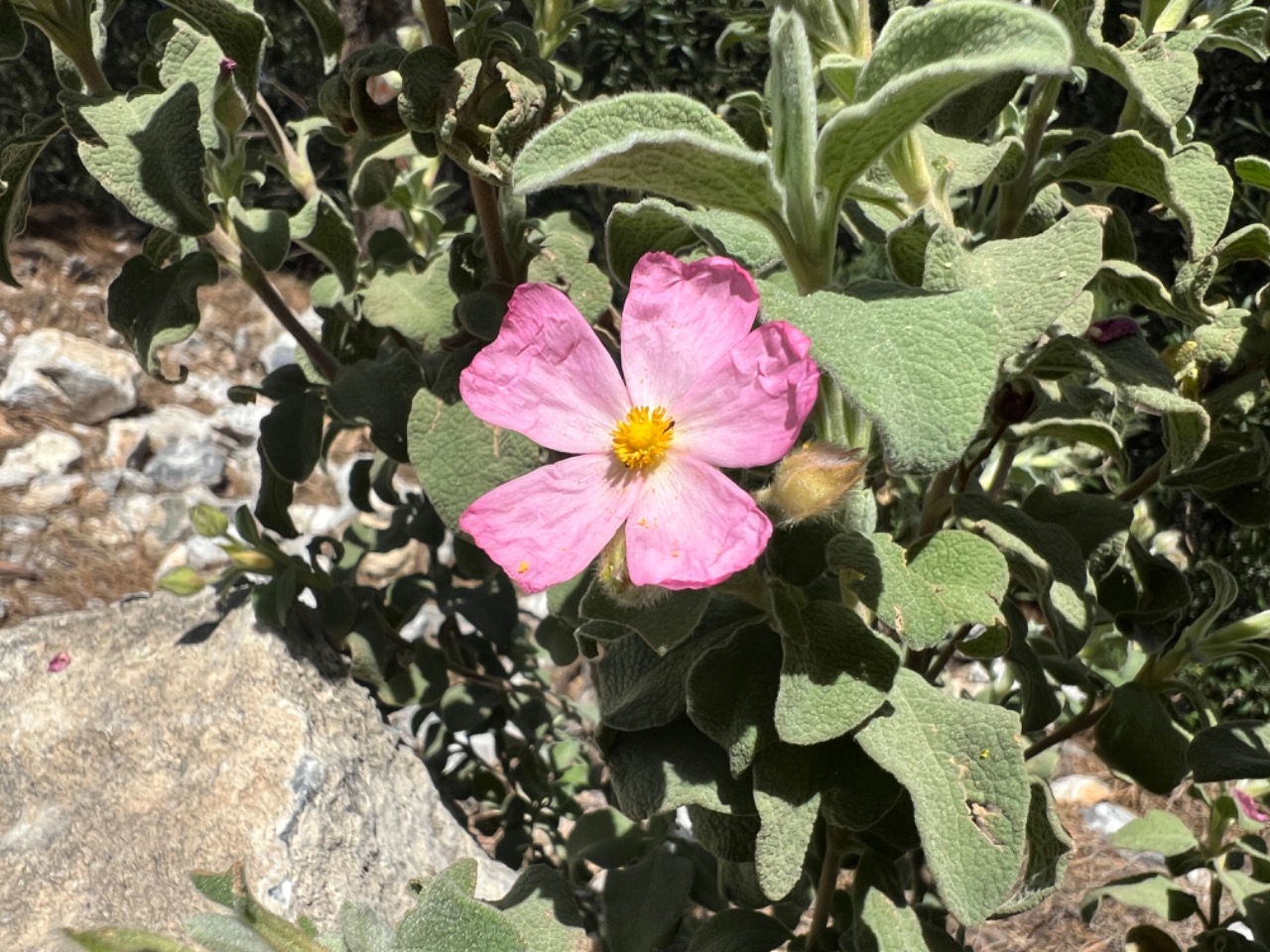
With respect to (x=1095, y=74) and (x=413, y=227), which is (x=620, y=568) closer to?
(x=413, y=227)

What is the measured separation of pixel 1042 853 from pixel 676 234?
2.38ft

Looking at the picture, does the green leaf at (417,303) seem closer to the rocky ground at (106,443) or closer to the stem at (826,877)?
the stem at (826,877)

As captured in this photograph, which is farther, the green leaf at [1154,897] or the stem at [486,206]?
the green leaf at [1154,897]

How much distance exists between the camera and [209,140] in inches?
46.8

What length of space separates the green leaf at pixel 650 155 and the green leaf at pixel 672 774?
0.56 meters

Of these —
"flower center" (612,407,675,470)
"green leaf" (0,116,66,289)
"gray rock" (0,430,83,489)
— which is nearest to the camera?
"flower center" (612,407,675,470)

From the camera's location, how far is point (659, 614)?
3.04ft

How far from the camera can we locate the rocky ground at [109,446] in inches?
138

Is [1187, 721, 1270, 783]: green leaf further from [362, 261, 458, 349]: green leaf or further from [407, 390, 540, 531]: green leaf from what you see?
[362, 261, 458, 349]: green leaf

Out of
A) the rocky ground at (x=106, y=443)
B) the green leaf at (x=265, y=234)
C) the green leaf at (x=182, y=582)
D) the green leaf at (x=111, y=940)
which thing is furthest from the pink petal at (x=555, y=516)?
the rocky ground at (x=106, y=443)

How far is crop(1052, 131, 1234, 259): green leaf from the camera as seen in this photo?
1091 millimetres

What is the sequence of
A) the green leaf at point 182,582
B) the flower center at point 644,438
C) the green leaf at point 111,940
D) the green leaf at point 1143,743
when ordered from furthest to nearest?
the green leaf at point 182,582 → the green leaf at point 1143,743 → the flower center at point 644,438 → the green leaf at point 111,940

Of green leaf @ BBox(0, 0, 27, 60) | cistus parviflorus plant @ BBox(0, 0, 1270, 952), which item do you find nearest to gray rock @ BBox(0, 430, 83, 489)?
cistus parviflorus plant @ BBox(0, 0, 1270, 952)

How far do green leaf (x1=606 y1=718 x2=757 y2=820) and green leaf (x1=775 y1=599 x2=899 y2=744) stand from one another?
164mm
